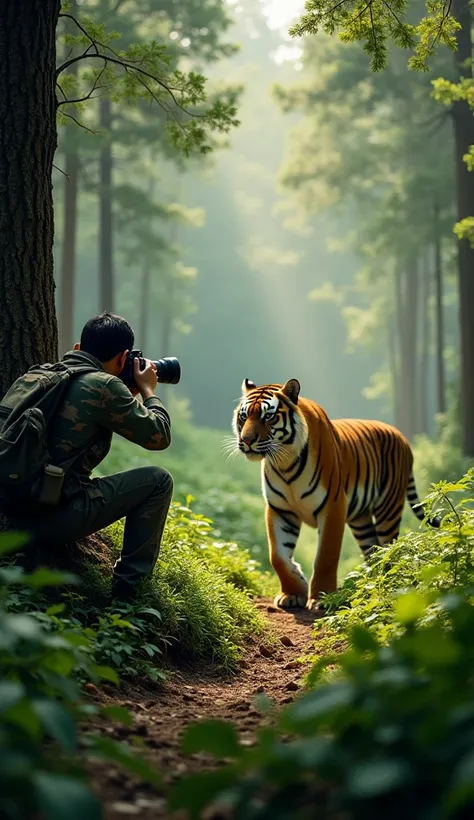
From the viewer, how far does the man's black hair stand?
15.6 ft

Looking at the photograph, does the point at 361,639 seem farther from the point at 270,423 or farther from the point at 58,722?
the point at 270,423

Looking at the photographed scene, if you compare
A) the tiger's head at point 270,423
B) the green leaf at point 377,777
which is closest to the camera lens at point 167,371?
the tiger's head at point 270,423

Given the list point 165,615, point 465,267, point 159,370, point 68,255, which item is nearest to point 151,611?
point 165,615

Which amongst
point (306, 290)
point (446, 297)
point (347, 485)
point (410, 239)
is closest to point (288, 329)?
point (306, 290)

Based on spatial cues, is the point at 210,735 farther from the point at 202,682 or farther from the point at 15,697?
the point at 202,682

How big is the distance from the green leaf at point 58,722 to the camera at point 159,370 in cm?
289

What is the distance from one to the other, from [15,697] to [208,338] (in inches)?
2589

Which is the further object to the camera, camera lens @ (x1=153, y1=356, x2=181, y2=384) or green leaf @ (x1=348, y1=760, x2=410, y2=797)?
camera lens @ (x1=153, y1=356, x2=181, y2=384)

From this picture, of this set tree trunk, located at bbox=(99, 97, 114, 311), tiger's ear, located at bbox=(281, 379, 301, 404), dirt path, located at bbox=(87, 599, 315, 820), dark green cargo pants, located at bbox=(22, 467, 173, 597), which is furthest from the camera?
tree trunk, located at bbox=(99, 97, 114, 311)

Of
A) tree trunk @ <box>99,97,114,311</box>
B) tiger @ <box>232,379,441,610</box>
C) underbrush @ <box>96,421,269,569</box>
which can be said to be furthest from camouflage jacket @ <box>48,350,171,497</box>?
tree trunk @ <box>99,97,114,311</box>

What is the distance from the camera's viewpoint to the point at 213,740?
2.12m

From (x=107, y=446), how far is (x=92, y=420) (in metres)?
0.38

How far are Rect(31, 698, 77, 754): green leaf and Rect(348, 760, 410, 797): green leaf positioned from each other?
635 millimetres

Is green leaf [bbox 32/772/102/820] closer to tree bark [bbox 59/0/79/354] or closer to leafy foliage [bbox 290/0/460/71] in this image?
leafy foliage [bbox 290/0/460/71]
